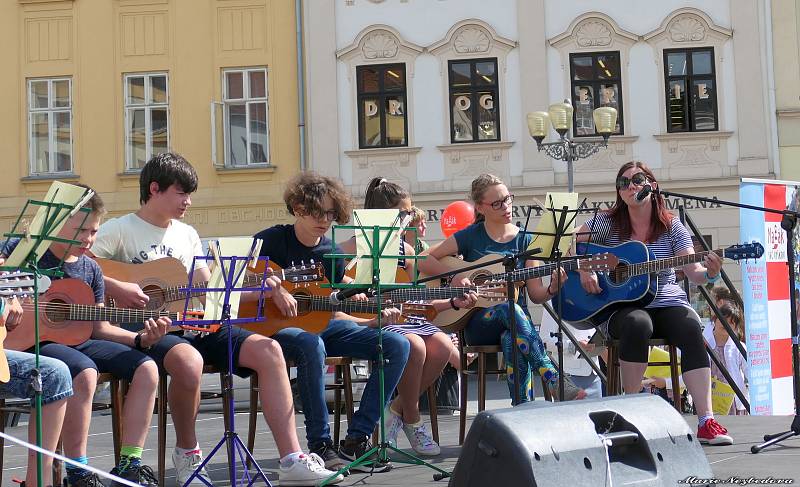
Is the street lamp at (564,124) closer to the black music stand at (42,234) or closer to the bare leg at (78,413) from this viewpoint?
the bare leg at (78,413)

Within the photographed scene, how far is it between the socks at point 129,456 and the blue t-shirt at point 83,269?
2.26 ft

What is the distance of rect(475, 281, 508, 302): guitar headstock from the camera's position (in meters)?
6.79

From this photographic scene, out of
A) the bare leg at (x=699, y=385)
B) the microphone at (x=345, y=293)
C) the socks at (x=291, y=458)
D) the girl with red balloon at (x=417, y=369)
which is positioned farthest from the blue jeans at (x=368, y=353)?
the bare leg at (x=699, y=385)

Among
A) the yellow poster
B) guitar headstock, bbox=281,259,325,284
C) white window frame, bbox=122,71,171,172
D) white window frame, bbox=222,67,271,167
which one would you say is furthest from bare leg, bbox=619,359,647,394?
white window frame, bbox=122,71,171,172

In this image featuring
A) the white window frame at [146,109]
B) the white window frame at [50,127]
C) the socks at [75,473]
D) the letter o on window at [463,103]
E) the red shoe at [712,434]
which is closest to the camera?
the socks at [75,473]

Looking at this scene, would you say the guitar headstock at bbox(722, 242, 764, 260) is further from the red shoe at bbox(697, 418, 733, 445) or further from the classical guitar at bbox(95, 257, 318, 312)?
the classical guitar at bbox(95, 257, 318, 312)

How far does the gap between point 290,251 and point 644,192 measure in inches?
77.5

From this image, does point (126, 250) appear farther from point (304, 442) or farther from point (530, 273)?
point (304, 442)

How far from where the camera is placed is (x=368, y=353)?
6.38 metres

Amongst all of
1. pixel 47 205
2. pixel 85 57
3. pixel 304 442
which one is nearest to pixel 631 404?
pixel 47 205

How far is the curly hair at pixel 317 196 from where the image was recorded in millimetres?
6270

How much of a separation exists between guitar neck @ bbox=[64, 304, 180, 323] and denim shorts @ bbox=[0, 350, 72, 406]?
42 centimetres

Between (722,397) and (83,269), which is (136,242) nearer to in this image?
(83,269)

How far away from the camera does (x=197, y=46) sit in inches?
832
